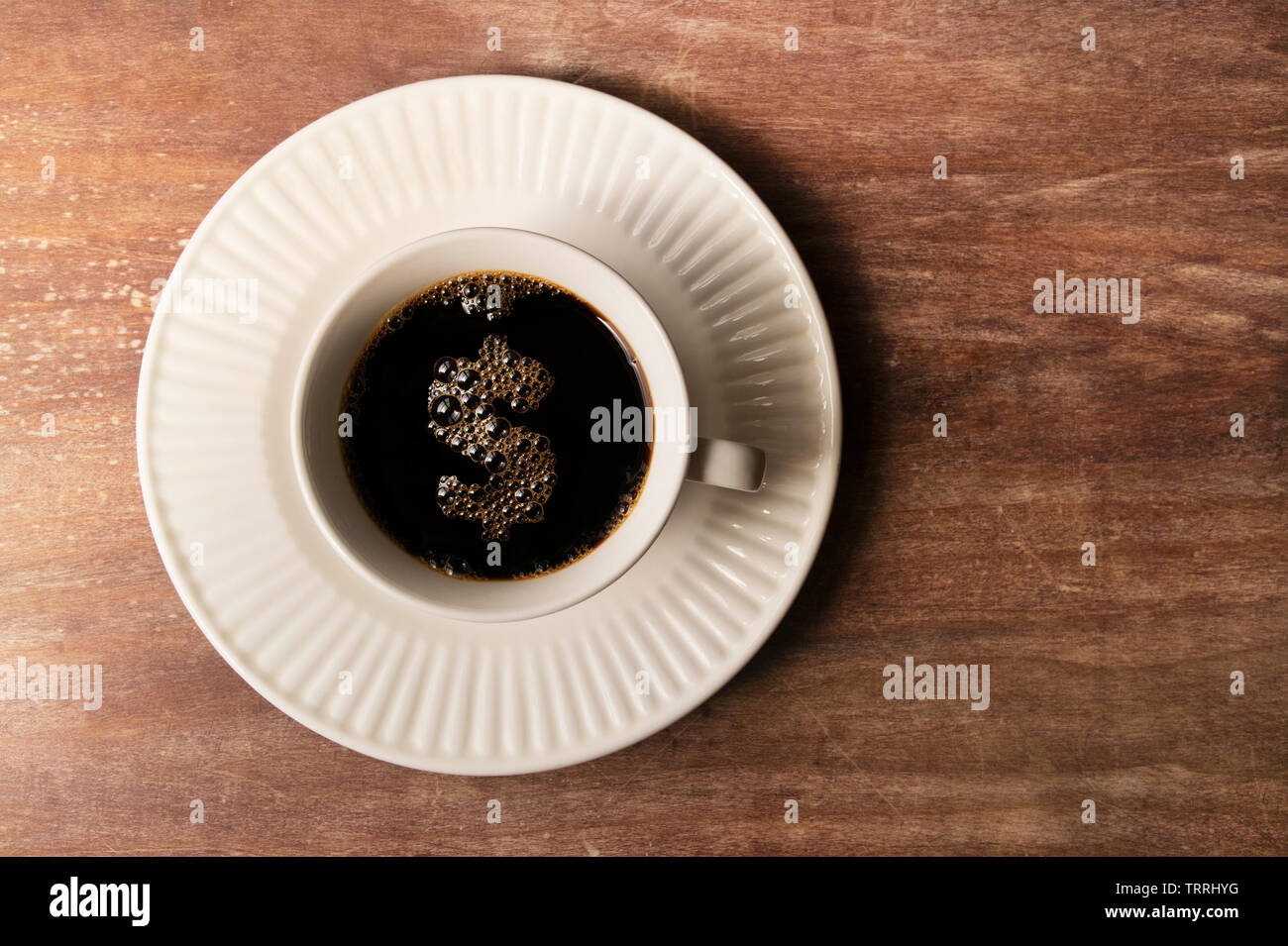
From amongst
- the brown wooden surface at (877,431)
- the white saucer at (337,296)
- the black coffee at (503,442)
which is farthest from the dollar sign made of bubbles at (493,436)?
the brown wooden surface at (877,431)

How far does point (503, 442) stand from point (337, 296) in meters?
0.22

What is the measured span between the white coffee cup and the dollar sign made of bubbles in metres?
0.10

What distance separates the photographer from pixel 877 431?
0.98 metres

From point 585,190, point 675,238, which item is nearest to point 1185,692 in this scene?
point 675,238

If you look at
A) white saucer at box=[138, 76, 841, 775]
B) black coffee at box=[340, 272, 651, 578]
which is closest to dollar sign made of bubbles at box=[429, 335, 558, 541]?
black coffee at box=[340, 272, 651, 578]

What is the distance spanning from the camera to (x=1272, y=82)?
0.98m

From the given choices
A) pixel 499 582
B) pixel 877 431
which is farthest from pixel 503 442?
pixel 877 431

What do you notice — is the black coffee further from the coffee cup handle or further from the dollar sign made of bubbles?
the coffee cup handle

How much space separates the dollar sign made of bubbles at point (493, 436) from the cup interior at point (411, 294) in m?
0.10

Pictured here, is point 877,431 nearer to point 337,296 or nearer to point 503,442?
point 503,442

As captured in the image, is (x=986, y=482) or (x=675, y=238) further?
(x=986, y=482)
